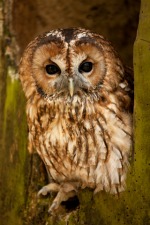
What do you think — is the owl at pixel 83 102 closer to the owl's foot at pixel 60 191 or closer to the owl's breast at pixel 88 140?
the owl's breast at pixel 88 140

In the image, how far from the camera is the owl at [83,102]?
301 centimetres

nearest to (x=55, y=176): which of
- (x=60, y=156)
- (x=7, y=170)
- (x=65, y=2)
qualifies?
(x=60, y=156)

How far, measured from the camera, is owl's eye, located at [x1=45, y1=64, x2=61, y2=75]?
3.06 m

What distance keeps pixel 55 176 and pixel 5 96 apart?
660mm

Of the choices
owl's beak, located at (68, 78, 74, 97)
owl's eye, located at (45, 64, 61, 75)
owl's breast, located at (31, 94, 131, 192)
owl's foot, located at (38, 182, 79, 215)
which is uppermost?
owl's eye, located at (45, 64, 61, 75)

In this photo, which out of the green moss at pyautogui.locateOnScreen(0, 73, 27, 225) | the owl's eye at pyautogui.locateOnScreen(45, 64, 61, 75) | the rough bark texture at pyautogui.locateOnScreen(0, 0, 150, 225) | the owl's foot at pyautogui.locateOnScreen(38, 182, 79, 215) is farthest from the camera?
the green moss at pyautogui.locateOnScreen(0, 73, 27, 225)

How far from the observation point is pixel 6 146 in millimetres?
3789

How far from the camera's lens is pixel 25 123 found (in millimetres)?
3715

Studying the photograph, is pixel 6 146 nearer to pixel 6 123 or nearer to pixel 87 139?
pixel 6 123

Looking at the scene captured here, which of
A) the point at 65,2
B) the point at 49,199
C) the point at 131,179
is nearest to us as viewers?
the point at 131,179

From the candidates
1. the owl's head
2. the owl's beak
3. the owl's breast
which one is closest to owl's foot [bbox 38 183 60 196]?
the owl's breast

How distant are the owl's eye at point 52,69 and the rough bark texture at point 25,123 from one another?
1.31ft

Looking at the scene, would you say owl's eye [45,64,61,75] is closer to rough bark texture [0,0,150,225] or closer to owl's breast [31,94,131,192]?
owl's breast [31,94,131,192]

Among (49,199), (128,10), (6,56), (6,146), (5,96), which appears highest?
(128,10)
